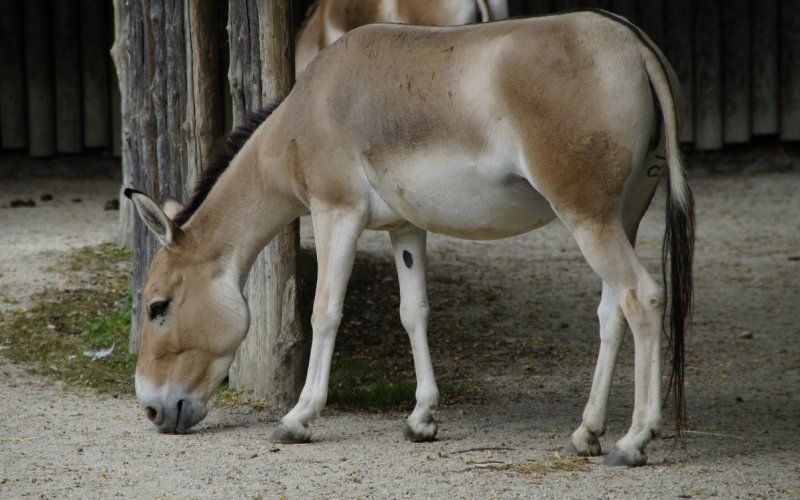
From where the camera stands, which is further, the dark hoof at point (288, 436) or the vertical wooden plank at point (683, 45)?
the vertical wooden plank at point (683, 45)

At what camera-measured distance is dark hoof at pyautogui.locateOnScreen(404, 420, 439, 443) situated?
506 centimetres

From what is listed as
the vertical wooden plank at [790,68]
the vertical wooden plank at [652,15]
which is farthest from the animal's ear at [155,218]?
the vertical wooden plank at [790,68]

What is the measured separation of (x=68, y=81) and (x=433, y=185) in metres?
8.50

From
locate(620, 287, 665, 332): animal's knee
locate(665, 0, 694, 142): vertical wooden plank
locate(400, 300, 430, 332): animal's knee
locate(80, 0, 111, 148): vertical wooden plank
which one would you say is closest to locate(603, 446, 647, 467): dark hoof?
locate(620, 287, 665, 332): animal's knee

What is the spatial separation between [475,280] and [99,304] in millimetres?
2773

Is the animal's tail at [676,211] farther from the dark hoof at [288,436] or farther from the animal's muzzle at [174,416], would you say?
the animal's muzzle at [174,416]

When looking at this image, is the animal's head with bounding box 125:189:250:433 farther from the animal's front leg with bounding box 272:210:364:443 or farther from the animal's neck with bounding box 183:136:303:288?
the animal's front leg with bounding box 272:210:364:443

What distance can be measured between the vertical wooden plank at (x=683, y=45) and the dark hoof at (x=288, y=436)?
831cm

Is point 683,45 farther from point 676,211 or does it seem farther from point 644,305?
point 644,305

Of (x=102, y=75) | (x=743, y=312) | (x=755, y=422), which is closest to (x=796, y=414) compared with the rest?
(x=755, y=422)

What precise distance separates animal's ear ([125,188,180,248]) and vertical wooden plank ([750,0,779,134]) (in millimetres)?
8849

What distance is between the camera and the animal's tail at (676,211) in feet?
14.4

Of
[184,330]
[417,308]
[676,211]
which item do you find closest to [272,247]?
[184,330]

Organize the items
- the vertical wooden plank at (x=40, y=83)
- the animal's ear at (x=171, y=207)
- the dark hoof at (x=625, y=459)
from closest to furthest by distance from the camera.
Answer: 1. the dark hoof at (x=625, y=459)
2. the animal's ear at (x=171, y=207)
3. the vertical wooden plank at (x=40, y=83)
